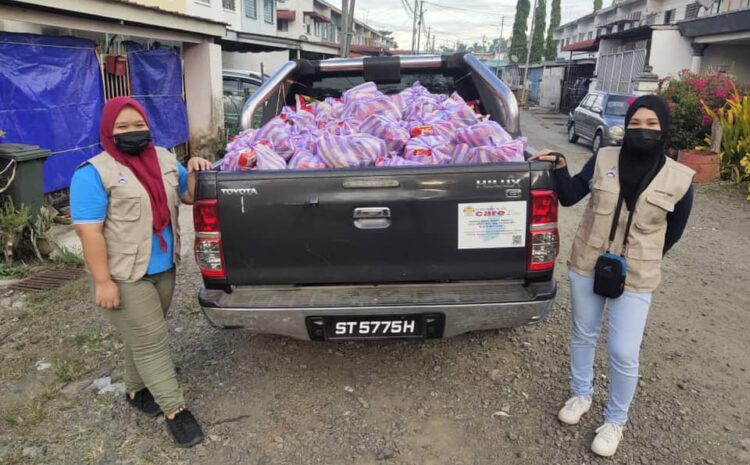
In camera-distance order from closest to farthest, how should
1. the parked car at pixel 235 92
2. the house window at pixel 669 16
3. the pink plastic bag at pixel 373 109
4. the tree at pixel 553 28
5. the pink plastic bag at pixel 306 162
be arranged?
the pink plastic bag at pixel 306 162
the pink plastic bag at pixel 373 109
the parked car at pixel 235 92
the house window at pixel 669 16
the tree at pixel 553 28

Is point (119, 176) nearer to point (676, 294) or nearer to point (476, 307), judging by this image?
point (476, 307)

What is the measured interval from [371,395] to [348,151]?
148 centimetres

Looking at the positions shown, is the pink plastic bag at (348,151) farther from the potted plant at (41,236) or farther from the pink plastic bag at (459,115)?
the potted plant at (41,236)

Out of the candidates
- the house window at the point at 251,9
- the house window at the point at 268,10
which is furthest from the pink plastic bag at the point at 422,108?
the house window at the point at 268,10

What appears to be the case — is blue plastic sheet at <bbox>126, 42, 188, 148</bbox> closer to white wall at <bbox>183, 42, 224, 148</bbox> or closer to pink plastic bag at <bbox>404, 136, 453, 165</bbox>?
white wall at <bbox>183, 42, 224, 148</bbox>

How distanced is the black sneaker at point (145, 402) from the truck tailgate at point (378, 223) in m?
0.96

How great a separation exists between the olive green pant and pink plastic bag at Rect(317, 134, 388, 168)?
3.51 ft

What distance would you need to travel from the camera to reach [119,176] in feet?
8.59

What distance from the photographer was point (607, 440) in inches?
108

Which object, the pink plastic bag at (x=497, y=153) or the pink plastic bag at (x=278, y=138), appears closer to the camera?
the pink plastic bag at (x=497, y=153)

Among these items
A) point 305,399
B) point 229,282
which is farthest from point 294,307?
point 305,399

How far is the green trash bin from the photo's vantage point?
5.43 metres

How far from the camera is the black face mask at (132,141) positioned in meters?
2.61

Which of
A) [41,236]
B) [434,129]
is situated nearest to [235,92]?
[41,236]
